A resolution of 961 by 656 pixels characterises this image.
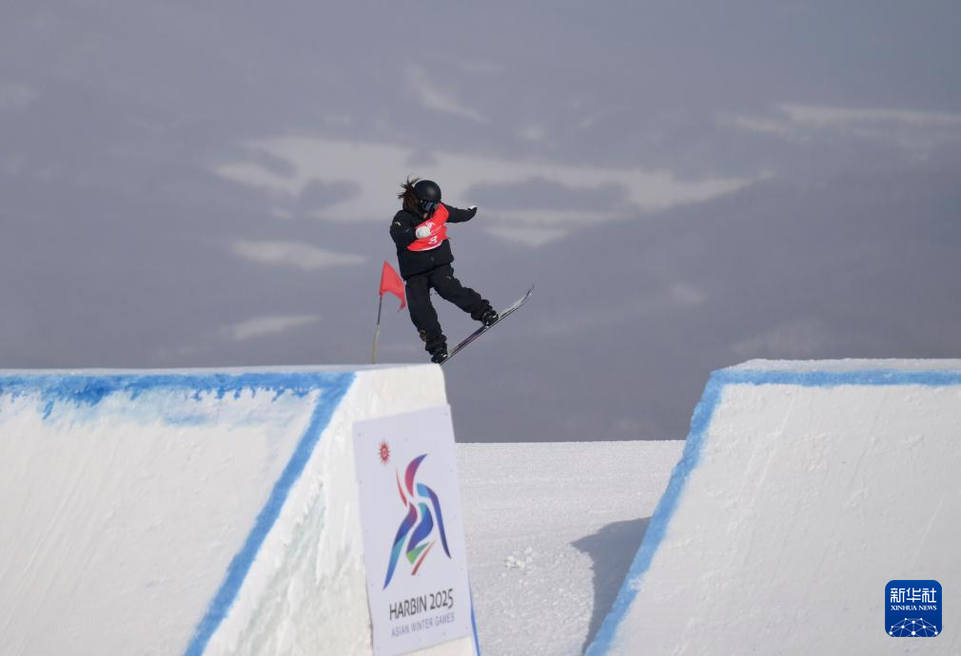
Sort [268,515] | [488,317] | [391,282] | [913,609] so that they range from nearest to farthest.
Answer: [268,515]
[913,609]
[391,282]
[488,317]

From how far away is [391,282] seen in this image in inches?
355

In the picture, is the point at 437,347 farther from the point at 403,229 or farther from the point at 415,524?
the point at 415,524

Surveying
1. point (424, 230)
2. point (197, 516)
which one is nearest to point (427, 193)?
point (424, 230)

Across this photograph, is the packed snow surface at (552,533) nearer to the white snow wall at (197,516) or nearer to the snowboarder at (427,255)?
the white snow wall at (197,516)

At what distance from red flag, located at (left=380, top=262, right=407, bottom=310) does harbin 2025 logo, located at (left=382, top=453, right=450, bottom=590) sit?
9.22 ft

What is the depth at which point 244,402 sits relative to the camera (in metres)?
6.29

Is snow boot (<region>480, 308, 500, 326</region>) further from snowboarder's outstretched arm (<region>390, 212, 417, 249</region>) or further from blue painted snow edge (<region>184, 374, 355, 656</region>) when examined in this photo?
blue painted snow edge (<region>184, 374, 355, 656</region>)

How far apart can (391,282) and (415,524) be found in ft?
10.1

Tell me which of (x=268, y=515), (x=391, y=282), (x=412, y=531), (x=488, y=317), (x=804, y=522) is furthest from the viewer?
(x=488, y=317)

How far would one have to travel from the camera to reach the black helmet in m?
9.20

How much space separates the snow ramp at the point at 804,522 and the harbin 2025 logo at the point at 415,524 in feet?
3.66

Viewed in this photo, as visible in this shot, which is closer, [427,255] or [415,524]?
[415,524]

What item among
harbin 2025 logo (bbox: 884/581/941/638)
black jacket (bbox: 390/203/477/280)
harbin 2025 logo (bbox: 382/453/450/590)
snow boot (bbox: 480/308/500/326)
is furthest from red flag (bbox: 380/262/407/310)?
harbin 2025 logo (bbox: 884/581/941/638)

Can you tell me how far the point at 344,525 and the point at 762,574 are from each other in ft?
8.12
